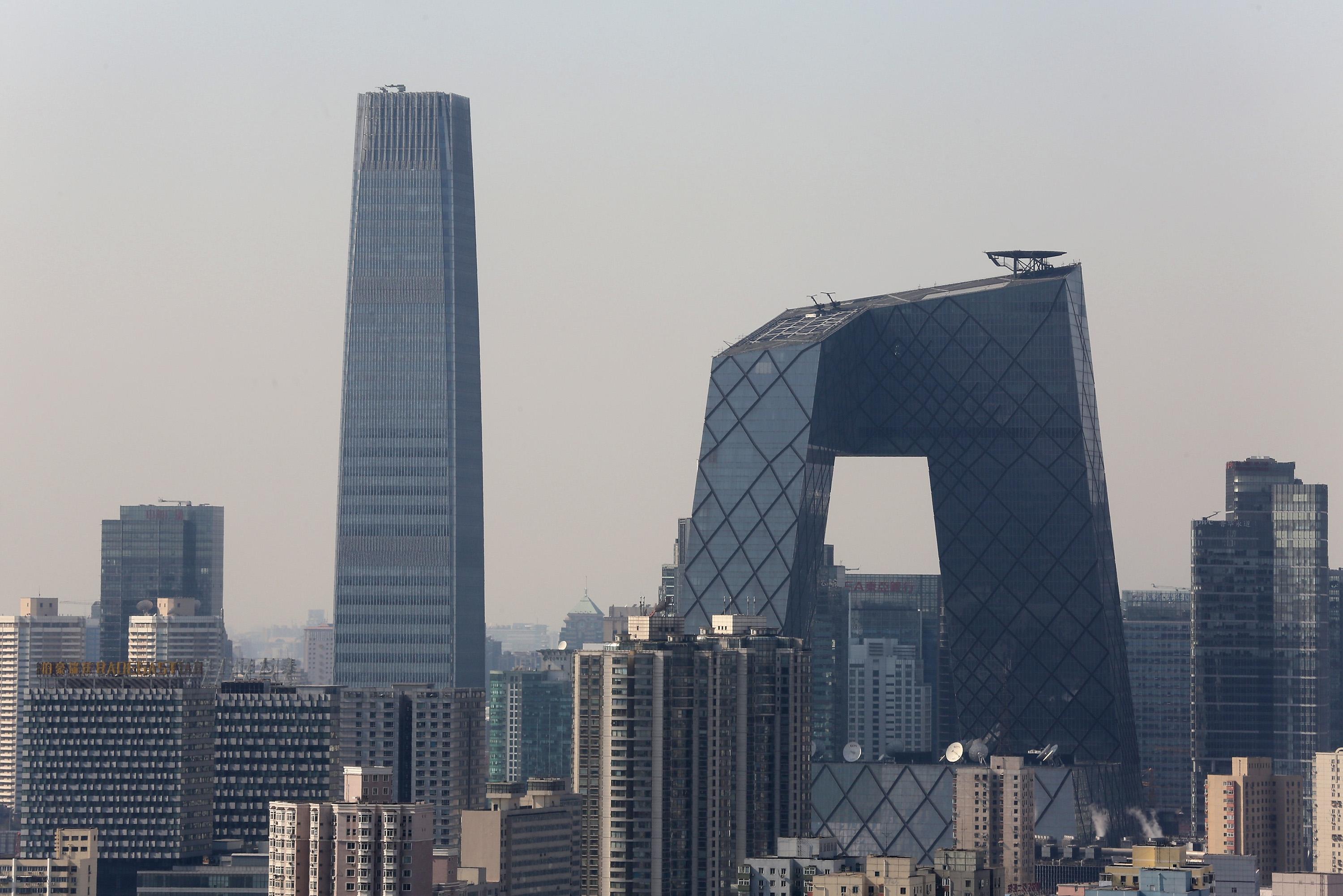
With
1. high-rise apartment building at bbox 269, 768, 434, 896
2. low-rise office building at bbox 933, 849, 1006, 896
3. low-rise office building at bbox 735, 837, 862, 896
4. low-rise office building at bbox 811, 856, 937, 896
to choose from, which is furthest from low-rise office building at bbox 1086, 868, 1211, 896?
high-rise apartment building at bbox 269, 768, 434, 896

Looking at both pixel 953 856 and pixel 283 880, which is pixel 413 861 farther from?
pixel 953 856

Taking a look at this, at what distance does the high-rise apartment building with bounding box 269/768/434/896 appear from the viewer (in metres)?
167

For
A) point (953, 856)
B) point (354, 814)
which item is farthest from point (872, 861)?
point (354, 814)

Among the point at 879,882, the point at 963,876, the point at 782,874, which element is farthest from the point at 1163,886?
the point at 963,876

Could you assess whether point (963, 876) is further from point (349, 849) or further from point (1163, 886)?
point (349, 849)

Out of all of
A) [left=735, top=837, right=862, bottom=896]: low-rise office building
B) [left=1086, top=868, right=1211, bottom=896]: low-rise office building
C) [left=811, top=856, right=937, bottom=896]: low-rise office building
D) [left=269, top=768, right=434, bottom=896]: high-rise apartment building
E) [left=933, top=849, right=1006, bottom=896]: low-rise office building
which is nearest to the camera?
[left=1086, top=868, right=1211, bottom=896]: low-rise office building

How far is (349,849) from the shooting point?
167250 mm

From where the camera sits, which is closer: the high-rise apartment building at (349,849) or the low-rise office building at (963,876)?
the high-rise apartment building at (349,849)

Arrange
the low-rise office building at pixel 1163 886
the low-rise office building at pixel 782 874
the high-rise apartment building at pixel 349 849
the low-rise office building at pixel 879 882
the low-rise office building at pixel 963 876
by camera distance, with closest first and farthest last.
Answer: the low-rise office building at pixel 1163 886 < the high-rise apartment building at pixel 349 849 < the low-rise office building at pixel 879 882 < the low-rise office building at pixel 782 874 < the low-rise office building at pixel 963 876

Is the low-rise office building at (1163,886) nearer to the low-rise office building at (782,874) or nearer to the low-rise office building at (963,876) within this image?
the low-rise office building at (963,876)

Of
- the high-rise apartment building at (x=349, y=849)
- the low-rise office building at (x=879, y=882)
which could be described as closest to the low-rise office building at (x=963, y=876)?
the low-rise office building at (x=879, y=882)

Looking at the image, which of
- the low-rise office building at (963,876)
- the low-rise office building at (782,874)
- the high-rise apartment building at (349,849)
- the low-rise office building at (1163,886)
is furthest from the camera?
the low-rise office building at (963,876)

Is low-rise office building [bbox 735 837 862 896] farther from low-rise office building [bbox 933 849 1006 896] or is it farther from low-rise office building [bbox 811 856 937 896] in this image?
low-rise office building [bbox 933 849 1006 896]

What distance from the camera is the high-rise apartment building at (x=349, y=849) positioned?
16725 cm
